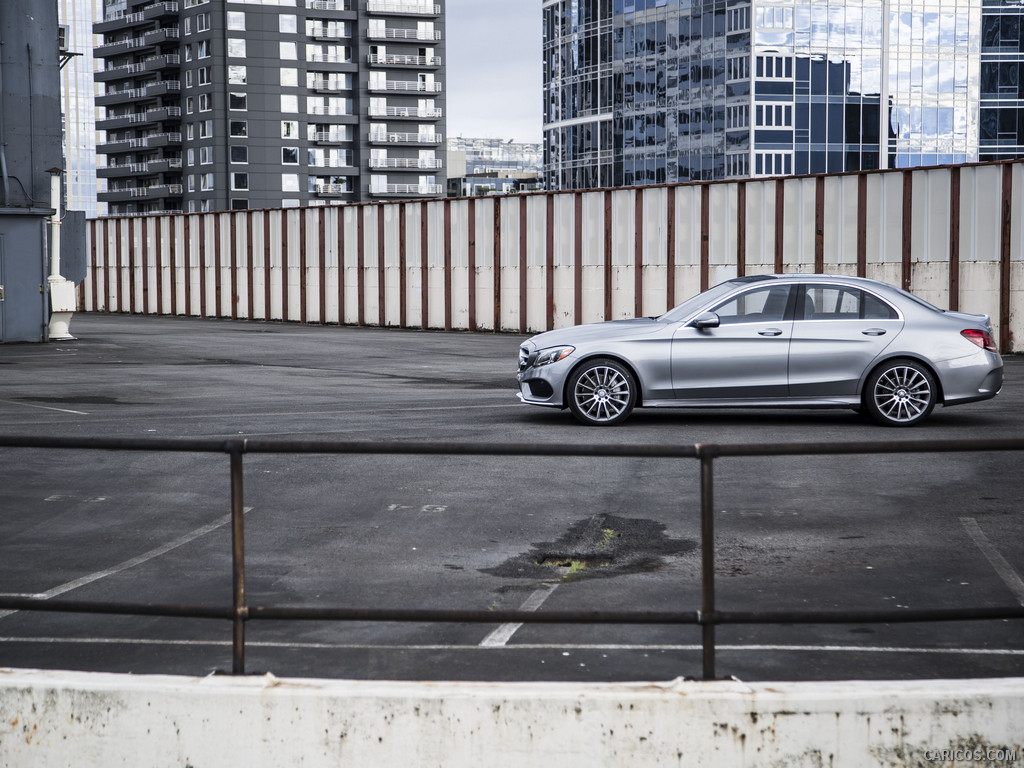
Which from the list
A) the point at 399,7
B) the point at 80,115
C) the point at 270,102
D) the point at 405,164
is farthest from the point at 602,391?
the point at 80,115

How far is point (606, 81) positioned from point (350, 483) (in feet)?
265

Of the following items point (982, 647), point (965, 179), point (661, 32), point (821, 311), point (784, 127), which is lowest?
point (982, 647)

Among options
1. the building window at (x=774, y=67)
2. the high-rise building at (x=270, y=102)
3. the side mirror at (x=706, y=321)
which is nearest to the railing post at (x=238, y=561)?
the side mirror at (x=706, y=321)

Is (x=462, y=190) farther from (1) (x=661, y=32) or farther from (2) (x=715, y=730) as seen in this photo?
(2) (x=715, y=730)

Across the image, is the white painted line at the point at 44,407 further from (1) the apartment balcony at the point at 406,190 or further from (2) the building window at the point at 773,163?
(1) the apartment balcony at the point at 406,190

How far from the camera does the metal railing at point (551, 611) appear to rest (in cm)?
410

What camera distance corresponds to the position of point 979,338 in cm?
1316

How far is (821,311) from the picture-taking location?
13273mm

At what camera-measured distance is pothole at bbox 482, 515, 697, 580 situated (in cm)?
721

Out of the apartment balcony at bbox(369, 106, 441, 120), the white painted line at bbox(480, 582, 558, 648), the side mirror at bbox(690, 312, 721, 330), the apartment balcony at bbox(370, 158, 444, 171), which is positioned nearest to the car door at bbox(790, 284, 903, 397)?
the side mirror at bbox(690, 312, 721, 330)

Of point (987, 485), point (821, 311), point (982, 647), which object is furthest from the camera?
point (821, 311)

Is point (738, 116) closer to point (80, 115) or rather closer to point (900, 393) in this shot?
point (900, 393)

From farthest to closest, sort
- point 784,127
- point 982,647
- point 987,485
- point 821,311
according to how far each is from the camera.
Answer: point 784,127 < point 821,311 < point 987,485 < point 982,647

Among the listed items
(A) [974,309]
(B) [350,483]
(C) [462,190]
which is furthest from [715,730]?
(C) [462,190]
